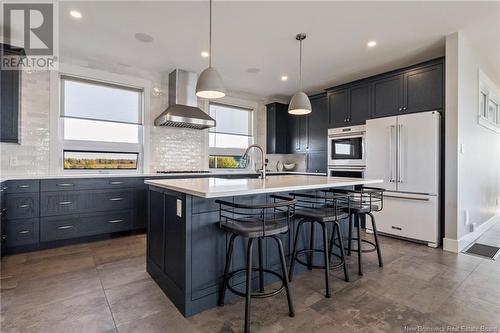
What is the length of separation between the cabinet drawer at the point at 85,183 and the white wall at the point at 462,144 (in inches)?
168

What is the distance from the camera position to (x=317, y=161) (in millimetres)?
5270

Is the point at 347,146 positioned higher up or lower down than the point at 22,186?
higher up

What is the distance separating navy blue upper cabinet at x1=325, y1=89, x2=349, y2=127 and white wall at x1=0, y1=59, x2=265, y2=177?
8.03ft

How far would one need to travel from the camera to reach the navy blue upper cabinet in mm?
4512

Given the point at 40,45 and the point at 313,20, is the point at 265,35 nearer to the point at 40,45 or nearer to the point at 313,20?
the point at 313,20

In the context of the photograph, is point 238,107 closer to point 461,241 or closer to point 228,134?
point 228,134

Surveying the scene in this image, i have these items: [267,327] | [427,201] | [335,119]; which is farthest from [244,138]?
[267,327]

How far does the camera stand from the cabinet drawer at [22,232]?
2.95 meters

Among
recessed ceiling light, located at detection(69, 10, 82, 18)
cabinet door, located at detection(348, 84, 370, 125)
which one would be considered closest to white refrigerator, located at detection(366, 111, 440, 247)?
cabinet door, located at detection(348, 84, 370, 125)

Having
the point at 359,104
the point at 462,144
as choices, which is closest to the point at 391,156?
the point at 462,144

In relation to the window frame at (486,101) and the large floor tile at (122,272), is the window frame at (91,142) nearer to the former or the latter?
the large floor tile at (122,272)

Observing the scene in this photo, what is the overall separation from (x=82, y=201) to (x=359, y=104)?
4.46 m

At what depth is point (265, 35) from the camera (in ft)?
10.2

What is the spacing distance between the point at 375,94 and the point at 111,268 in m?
4.34
